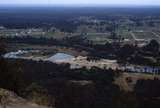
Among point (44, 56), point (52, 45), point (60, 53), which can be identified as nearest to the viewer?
point (44, 56)

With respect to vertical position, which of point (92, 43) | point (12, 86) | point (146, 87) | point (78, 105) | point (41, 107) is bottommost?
point (92, 43)

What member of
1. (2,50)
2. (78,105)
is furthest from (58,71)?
(2,50)

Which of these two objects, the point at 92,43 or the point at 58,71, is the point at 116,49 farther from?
the point at 58,71

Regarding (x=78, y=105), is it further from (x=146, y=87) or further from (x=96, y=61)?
(x=96, y=61)

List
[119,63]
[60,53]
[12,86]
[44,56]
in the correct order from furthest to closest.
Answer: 1. [60,53]
2. [44,56]
3. [119,63]
4. [12,86]

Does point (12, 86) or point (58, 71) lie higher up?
point (12, 86)

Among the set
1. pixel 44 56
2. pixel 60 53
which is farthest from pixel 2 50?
pixel 60 53

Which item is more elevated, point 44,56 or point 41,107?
point 41,107

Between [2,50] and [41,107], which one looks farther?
[2,50]

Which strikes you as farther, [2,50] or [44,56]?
[44,56]
